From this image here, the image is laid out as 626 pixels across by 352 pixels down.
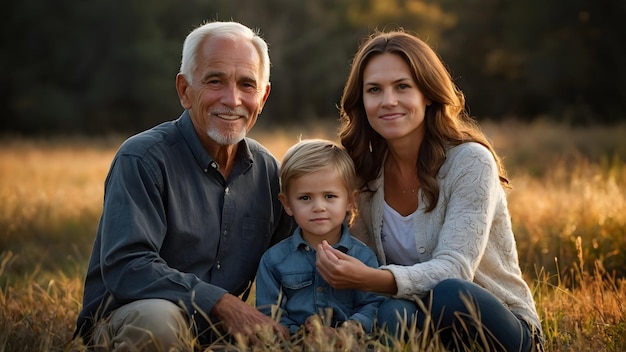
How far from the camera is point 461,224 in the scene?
3453mm

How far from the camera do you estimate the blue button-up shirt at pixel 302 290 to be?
3.50 metres

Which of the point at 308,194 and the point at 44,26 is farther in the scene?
the point at 44,26

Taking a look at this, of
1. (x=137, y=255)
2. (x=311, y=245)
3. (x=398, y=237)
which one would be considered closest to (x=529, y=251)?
(x=398, y=237)

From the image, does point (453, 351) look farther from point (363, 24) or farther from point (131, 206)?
point (363, 24)

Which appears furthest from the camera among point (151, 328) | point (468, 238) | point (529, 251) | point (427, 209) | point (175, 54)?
point (175, 54)

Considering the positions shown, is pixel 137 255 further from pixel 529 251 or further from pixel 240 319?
pixel 529 251

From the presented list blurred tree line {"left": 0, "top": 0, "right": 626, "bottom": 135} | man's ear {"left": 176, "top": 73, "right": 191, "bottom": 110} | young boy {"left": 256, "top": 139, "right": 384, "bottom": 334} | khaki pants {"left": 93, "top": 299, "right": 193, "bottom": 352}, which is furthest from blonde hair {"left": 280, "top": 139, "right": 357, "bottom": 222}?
blurred tree line {"left": 0, "top": 0, "right": 626, "bottom": 135}

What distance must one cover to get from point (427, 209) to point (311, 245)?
2.03 ft

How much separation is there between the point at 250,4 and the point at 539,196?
1195 inches

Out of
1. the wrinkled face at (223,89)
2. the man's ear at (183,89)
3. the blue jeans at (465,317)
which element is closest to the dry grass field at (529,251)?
the blue jeans at (465,317)

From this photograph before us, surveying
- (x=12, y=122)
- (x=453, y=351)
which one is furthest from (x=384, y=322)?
(x=12, y=122)

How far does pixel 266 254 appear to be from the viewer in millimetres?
3666

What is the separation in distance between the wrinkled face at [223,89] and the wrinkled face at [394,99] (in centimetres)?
66

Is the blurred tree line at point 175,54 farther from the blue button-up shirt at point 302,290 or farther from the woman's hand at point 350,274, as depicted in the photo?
the woman's hand at point 350,274
